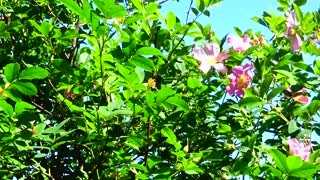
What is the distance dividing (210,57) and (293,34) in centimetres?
27

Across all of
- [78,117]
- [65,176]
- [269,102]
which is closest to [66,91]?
[78,117]

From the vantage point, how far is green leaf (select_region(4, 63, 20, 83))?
4.30ft

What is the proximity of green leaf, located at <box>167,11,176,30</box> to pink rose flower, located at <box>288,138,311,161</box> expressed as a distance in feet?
1.91

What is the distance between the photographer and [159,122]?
1700 mm

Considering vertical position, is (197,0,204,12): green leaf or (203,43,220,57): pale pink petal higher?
(197,0,204,12): green leaf

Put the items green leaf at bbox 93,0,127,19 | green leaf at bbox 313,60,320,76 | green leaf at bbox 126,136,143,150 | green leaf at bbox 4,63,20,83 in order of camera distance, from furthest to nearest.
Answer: green leaf at bbox 313,60,320,76
green leaf at bbox 126,136,143,150
green leaf at bbox 4,63,20,83
green leaf at bbox 93,0,127,19

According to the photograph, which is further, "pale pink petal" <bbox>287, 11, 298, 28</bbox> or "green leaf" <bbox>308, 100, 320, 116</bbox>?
"pale pink petal" <bbox>287, 11, 298, 28</bbox>

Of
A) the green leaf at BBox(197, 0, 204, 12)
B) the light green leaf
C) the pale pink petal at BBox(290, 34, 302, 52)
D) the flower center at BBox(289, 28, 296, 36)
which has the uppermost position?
the green leaf at BBox(197, 0, 204, 12)

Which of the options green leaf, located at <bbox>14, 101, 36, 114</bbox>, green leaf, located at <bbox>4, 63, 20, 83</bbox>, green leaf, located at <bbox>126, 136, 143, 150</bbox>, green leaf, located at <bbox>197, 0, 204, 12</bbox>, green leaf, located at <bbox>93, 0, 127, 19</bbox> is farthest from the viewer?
green leaf, located at <bbox>197, 0, 204, 12</bbox>

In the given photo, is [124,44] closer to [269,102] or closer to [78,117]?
[78,117]

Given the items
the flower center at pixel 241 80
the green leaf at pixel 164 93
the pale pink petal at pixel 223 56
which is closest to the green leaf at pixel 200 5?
the pale pink petal at pixel 223 56

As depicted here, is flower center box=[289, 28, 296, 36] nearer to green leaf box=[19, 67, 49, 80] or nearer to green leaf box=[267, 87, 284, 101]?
green leaf box=[267, 87, 284, 101]

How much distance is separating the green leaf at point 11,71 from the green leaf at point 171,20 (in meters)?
0.60

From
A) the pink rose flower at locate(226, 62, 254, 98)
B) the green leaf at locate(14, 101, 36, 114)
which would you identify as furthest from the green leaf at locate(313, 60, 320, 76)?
the green leaf at locate(14, 101, 36, 114)
